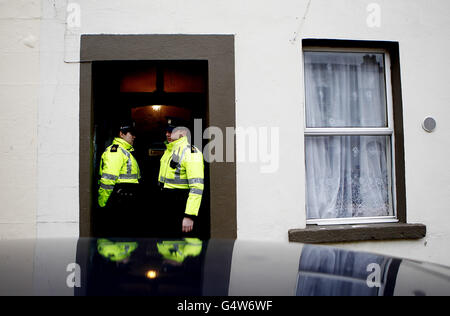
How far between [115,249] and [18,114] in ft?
9.37

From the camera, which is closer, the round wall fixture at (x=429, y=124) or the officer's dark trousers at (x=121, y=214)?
the round wall fixture at (x=429, y=124)

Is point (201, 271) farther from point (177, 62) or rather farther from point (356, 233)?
point (177, 62)

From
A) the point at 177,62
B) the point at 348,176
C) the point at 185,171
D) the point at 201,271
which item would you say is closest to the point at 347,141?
the point at 348,176

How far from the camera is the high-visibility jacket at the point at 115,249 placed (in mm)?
1365

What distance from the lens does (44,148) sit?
138 inches

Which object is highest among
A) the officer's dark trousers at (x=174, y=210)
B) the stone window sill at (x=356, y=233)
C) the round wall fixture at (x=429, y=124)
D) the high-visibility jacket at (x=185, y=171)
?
the round wall fixture at (x=429, y=124)

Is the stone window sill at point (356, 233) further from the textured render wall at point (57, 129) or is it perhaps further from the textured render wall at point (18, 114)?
the textured render wall at point (18, 114)

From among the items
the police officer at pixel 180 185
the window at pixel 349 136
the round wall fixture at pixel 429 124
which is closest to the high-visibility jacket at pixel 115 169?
the police officer at pixel 180 185

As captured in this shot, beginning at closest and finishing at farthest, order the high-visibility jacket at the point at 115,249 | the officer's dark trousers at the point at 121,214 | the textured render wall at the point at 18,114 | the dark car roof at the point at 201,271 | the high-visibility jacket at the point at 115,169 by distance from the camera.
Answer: the dark car roof at the point at 201,271 → the high-visibility jacket at the point at 115,249 → the textured render wall at the point at 18,114 → the high-visibility jacket at the point at 115,169 → the officer's dark trousers at the point at 121,214

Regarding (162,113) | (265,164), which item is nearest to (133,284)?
(265,164)

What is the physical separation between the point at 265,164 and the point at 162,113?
2.84m

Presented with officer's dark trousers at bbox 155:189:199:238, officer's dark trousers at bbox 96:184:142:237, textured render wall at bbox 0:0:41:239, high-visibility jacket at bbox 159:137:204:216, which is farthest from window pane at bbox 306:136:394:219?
textured render wall at bbox 0:0:41:239

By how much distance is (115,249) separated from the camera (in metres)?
1.48

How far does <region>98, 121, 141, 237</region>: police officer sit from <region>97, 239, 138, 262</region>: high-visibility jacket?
2337 millimetres
